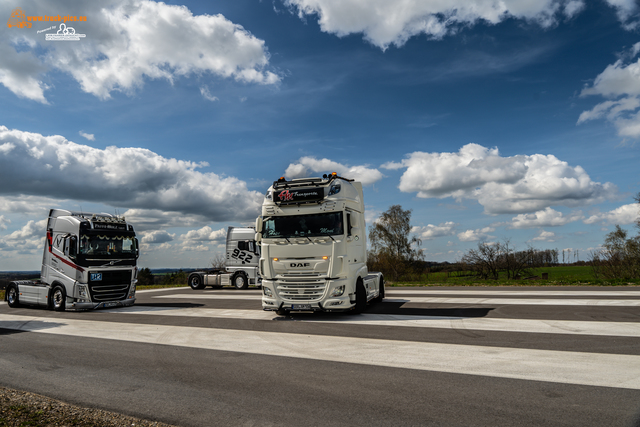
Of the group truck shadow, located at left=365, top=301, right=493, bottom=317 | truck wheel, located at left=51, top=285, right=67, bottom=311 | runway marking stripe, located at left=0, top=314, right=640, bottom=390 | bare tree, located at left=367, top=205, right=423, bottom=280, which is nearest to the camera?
runway marking stripe, located at left=0, top=314, right=640, bottom=390

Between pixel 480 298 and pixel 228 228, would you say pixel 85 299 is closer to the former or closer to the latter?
pixel 228 228

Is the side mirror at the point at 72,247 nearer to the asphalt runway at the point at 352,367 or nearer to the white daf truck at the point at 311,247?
the asphalt runway at the point at 352,367

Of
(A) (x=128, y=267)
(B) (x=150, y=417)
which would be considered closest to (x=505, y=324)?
(B) (x=150, y=417)

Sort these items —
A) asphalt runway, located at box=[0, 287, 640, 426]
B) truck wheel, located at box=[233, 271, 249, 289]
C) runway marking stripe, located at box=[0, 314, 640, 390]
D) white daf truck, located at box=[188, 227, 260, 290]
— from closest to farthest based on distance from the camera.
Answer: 1. asphalt runway, located at box=[0, 287, 640, 426]
2. runway marking stripe, located at box=[0, 314, 640, 390]
3. white daf truck, located at box=[188, 227, 260, 290]
4. truck wheel, located at box=[233, 271, 249, 289]

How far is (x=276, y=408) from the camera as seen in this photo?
4.25 meters

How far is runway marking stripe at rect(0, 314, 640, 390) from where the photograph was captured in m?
5.11

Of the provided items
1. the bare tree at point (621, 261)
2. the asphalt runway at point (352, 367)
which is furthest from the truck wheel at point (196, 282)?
the bare tree at point (621, 261)

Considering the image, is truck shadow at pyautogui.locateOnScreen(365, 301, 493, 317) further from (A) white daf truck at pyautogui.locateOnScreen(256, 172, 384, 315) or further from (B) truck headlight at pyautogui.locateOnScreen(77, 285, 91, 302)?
(B) truck headlight at pyautogui.locateOnScreen(77, 285, 91, 302)

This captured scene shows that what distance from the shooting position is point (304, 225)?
10.3 m

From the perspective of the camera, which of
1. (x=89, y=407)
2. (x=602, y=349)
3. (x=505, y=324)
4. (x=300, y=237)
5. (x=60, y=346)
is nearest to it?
(x=89, y=407)

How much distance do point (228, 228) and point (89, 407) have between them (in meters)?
19.3

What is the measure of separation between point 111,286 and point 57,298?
80.0 inches

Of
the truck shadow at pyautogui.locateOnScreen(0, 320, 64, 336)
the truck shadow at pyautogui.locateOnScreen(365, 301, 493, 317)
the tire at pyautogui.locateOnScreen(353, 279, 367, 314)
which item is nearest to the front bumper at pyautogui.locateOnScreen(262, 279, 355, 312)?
the tire at pyautogui.locateOnScreen(353, 279, 367, 314)

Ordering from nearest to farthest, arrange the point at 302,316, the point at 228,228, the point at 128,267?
the point at 302,316 < the point at 128,267 < the point at 228,228
